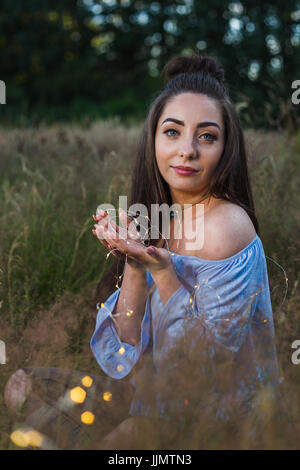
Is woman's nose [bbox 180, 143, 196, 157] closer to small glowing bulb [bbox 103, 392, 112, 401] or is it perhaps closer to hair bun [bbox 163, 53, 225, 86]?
hair bun [bbox 163, 53, 225, 86]

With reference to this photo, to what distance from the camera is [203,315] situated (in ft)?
4.71

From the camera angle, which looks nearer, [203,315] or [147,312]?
[203,315]

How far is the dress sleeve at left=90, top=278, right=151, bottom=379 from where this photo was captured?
1.64 m

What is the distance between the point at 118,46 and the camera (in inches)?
787

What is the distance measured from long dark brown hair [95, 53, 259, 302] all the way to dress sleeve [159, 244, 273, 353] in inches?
10.7

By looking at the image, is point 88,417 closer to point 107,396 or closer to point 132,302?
point 107,396

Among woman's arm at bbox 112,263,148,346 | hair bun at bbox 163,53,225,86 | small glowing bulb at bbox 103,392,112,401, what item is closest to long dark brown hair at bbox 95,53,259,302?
hair bun at bbox 163,53,225,86

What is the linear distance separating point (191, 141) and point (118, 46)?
19884mm

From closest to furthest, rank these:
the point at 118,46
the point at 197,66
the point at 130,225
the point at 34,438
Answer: the point at 34,438
the point at 130,225
the point at 197,66
the point at 118,46

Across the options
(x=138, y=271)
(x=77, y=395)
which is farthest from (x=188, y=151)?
(x=77, y=395)

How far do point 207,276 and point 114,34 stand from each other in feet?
68.0

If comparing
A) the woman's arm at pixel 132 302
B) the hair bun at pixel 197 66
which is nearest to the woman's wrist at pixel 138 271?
the woman's arm at pixel 132 302

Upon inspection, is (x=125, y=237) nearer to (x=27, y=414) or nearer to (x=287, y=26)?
(x=27, y=414)
